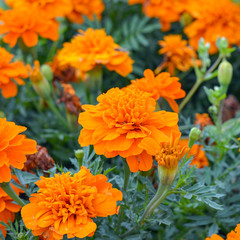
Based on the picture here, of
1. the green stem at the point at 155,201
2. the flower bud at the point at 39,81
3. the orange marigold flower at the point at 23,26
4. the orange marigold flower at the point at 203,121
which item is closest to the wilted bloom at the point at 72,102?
the flower bud at the point at 39,81

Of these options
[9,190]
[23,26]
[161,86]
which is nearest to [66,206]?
[9,190]

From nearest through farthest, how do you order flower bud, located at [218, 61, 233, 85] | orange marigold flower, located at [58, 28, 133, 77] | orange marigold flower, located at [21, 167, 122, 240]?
orange marigold flower, located at [21, 167, 122, 240] → flower bud, located at [218, 61, 233, 85] → orange marigold flower, located at [58, 28, 133, 77]

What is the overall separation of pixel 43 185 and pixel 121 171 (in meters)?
0.28

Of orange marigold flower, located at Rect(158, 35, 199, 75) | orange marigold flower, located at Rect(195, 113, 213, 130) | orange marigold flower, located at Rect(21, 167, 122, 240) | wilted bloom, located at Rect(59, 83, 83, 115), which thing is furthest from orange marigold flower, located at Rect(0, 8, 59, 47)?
orange marigold flower, located at Rect(21, 167, 122, 240)

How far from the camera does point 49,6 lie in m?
1.19

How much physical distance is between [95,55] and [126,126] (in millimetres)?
445

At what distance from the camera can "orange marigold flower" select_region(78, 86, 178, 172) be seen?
1.89 ft

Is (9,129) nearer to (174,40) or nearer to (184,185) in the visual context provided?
(184,185)

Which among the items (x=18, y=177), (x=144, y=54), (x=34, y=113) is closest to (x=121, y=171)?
(x=18, y=177)

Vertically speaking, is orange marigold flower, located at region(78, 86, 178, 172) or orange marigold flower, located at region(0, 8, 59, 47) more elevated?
orange marigold flower, located at region(78, 86, 178, 172)

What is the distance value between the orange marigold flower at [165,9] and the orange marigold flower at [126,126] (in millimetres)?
822

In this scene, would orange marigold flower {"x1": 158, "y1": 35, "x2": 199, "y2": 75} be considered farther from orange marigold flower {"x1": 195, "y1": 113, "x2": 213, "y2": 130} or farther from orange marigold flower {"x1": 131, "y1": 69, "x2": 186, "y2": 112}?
orange marigold flower {"x1": 131, "y1": 69, "x2": 186, "y2": 112}

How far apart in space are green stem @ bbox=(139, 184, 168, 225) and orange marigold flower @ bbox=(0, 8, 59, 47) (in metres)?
0.63

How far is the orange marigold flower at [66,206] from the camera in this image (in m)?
0.54
